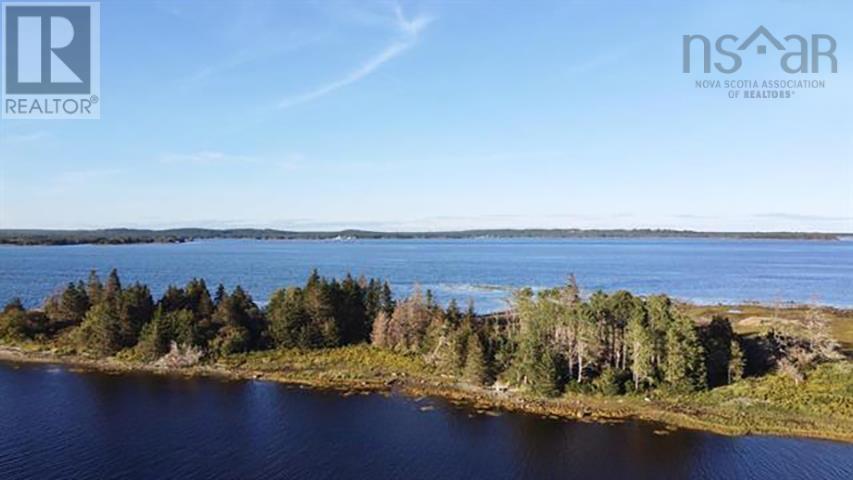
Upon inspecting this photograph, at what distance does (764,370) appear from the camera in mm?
60469

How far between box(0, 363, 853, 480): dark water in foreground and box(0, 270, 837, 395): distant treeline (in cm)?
828

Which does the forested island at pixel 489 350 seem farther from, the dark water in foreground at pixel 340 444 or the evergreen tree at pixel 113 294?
the dark water in foreground at pixel 340 444

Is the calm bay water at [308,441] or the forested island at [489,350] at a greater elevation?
the forested island at [489,350]

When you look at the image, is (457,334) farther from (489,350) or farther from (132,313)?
(132,313)

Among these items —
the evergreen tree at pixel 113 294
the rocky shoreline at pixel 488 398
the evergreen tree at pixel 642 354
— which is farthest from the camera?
the evergreen tree at pixel 113 294

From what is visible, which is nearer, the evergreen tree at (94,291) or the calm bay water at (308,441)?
the calm bay water at (308,441)

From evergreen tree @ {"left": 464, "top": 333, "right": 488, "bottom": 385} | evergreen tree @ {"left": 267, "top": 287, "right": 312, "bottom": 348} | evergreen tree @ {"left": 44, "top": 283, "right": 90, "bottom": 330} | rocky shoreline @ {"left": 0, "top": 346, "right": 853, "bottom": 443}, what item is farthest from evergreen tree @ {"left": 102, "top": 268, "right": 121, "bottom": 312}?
evergreen tree @ {"left": 464, "top": 333, "right": 488, "bottom": 385}

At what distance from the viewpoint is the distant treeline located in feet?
193

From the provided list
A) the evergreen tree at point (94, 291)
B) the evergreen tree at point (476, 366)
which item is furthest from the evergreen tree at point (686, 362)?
the evergreen tree at point (94, 291)

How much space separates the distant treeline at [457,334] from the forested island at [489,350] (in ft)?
0.50

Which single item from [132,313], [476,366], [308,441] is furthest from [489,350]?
[132,313]

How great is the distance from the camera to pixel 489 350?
63844 mm

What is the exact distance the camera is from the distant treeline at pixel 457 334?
58969 mm

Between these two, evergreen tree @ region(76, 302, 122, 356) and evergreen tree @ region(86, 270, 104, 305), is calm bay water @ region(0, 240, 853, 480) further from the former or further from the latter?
evergreen tree @ region(86, 270, 104, 305)
